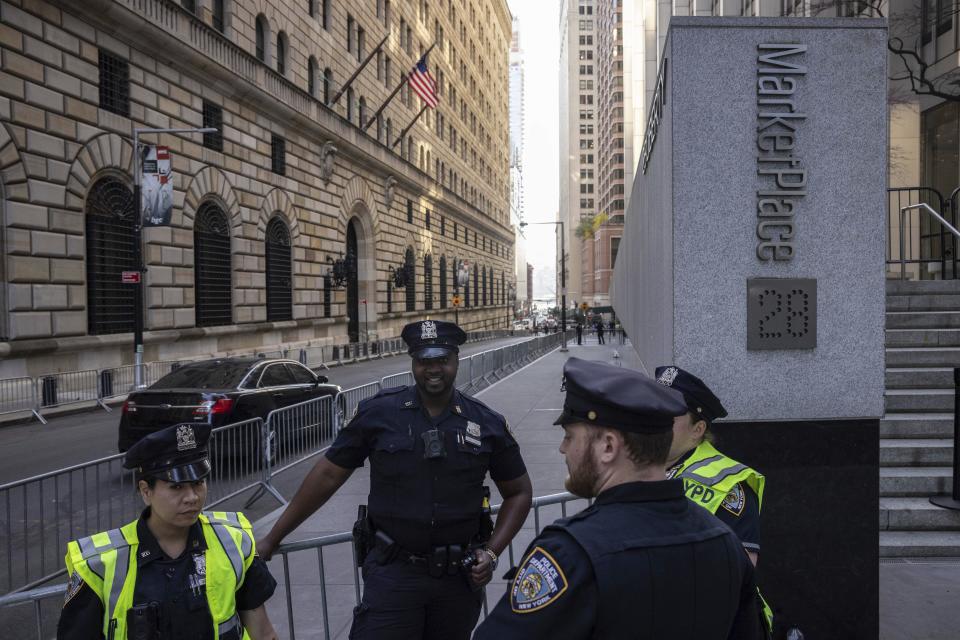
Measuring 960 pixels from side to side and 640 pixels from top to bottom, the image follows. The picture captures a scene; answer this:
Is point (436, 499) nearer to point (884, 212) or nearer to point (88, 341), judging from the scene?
point (884, 212)

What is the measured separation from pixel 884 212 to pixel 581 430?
370 cm

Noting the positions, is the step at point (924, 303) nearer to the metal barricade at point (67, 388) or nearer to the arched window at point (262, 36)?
the metal barricade at point (67, 388)

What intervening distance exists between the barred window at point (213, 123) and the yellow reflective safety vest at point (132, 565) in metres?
26.0

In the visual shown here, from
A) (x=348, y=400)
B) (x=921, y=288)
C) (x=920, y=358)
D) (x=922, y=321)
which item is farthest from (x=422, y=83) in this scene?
(x=920, y=358)

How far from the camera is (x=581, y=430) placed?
1.95m

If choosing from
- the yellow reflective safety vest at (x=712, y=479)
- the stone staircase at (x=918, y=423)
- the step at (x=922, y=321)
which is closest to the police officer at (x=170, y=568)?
the yellow reflective safety vest at (x=712, y=479)

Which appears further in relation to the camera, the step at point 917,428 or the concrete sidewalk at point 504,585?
the step at point 917,428

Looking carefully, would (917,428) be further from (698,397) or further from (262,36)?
(262,36)

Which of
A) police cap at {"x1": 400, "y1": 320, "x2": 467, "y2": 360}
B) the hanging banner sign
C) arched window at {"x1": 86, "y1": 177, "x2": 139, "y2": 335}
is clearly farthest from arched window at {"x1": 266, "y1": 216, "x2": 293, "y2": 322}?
police cap at {"x1": 400, "y1": 320, "x2": 467, "y2": 360}

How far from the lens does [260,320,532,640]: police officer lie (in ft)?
11.1

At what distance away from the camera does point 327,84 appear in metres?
37.5

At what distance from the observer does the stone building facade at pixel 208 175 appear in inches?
741

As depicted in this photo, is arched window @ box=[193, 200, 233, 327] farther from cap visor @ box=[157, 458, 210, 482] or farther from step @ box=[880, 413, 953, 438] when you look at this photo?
cap visor @ box=[157, 458, 210, 482]

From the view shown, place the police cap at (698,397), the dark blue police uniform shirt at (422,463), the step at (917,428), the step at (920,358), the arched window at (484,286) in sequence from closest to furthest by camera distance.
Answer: the police cap at (698,397) < the dark blue police uniform shirt at (422,463) < the step at (917,428) < the step at (920,358) < the arched window at (484,286)
